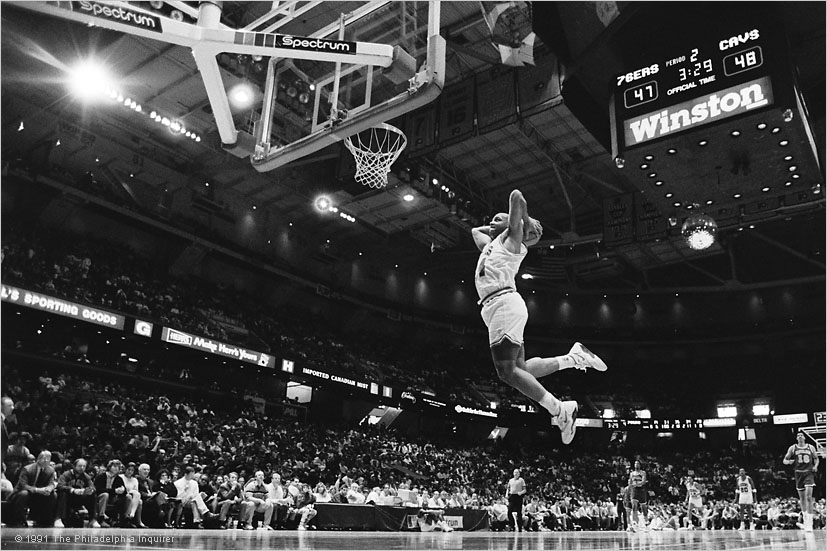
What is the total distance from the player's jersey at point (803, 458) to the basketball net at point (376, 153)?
8.49 metres

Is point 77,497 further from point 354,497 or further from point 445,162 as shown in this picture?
point 445,162

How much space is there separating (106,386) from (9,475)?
12210 millimetres

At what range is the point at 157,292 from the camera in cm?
2505

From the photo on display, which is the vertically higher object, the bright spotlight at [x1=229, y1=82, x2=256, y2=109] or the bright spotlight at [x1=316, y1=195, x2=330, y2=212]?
the bright spotlight at [x1=316, y1=195, x2=330, y2=212]

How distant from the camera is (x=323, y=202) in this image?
26.2m

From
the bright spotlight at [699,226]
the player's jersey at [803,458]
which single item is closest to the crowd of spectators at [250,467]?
the player's jersey at [803,458]

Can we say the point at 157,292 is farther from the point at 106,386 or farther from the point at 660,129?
the point at 660,129

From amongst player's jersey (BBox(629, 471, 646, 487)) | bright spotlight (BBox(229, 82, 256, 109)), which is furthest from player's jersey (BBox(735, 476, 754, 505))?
bright spotlight (BBox(229, 82, 256, 109))

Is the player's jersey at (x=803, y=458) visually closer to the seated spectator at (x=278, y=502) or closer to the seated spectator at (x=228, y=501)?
the seated spectator at (x=278, y=502)

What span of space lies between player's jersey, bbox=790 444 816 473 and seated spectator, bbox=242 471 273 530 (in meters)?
9.52

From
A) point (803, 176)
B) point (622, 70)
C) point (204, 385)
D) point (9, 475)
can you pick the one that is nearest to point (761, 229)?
point (803, 176)

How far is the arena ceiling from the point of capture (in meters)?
12.8

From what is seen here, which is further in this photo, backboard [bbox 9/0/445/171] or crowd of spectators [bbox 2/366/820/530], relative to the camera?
crowd of spectators [bbox 2/366/820/530]

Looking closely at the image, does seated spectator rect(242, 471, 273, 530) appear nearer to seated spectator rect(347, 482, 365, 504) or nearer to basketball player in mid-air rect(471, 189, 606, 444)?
seated spectator rect(347, 482, 365, 504)
